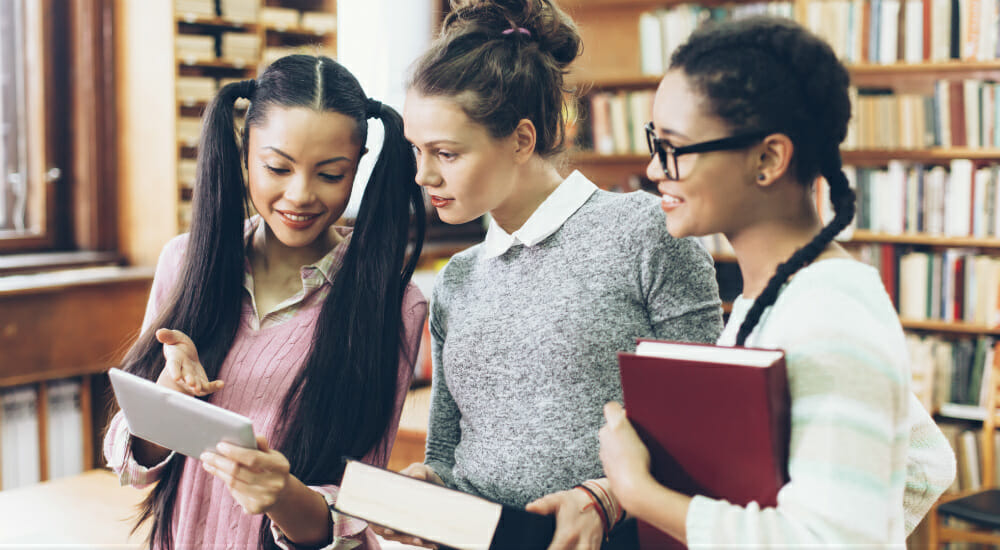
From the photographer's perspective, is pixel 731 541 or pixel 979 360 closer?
pixel 731 541

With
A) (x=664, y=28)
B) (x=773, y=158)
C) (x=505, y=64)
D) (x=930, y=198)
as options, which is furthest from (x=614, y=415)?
(x=664, y=28)

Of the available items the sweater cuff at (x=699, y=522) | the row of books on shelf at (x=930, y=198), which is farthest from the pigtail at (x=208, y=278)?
the row of books on shelf at (x=930, y=198)

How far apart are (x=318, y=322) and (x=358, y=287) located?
78 millimetres

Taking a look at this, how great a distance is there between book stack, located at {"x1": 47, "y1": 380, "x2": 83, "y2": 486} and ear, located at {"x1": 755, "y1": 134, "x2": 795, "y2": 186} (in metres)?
3.03

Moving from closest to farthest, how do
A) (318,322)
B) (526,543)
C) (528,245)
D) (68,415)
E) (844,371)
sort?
(844,371)
(526,543)
(528,245)
(318,322)
(68,415)

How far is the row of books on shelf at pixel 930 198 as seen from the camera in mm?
3279

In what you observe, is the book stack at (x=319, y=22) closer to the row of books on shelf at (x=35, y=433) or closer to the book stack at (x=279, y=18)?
the book stack at (x=279, y=18)

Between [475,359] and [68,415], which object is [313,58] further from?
[68,415]

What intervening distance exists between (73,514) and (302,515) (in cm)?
83

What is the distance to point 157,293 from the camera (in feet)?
4.46

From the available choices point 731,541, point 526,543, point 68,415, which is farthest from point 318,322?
point 68,415

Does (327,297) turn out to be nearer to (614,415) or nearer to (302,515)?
(302,515)

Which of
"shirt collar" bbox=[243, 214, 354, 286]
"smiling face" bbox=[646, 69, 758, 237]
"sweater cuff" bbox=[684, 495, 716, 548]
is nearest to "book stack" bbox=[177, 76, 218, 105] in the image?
"shirt collar" bbox=[243, 214, 354, 286]

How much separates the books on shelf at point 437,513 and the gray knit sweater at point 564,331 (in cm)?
20
